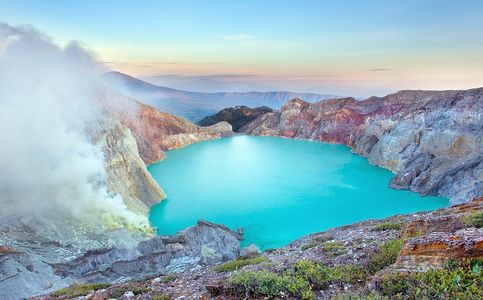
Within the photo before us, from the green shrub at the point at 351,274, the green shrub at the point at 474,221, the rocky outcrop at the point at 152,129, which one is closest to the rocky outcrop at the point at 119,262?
the green shrub at the point at 351,274

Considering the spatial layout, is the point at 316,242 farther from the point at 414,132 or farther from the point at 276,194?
the point at 414,132

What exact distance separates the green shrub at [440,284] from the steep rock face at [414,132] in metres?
26.3

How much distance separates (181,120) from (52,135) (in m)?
47.1

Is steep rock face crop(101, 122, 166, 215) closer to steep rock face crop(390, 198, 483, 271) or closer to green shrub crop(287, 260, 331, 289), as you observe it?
green shrub crop(287, 260, 331, 289)

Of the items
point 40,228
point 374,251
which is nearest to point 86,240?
point 40,228

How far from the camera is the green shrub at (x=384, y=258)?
695 cm

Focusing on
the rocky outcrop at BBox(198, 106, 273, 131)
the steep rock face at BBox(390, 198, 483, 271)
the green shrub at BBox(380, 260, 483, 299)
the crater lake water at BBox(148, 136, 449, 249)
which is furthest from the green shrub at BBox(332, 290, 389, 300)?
the rocky outcrop at BBox(198, 106, 273, 131)

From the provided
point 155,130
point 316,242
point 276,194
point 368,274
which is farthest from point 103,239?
point 155,130

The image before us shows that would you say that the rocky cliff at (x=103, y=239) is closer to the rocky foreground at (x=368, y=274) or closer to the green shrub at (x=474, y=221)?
the rocky foreground at (x=368, y=274)

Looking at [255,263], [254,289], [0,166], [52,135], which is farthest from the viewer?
[52,135]

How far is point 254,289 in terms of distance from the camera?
21.2 feet

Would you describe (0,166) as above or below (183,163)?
above

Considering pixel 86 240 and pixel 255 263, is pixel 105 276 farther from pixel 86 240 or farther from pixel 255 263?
pixel 255 263

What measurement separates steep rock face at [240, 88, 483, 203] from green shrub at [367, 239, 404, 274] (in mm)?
24321
